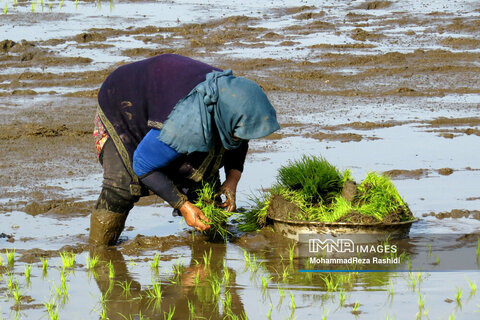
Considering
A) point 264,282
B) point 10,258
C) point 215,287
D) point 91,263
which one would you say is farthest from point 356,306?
point 10,258

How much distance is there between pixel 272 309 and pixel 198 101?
119cm

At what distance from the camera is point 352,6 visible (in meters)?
17.0

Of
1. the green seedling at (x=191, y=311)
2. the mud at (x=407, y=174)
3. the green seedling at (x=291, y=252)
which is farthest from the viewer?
the mud at (x=407, y=174)

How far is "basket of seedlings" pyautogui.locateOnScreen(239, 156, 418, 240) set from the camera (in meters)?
5.30

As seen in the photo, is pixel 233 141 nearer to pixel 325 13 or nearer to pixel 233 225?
pixel 233 225

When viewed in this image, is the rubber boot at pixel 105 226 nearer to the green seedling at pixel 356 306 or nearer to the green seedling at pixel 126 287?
the green seedling at pixel 126 287

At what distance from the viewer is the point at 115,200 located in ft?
17.0

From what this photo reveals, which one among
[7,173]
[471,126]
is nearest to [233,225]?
[7,173]

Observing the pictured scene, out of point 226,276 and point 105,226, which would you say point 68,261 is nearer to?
point 105,226

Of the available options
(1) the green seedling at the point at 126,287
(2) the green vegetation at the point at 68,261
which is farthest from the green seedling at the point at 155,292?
(2) the green vegetation at the point at 68,261

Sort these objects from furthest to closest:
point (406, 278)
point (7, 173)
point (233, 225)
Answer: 1. point (7, 173)
2. point (233, 225)
3. point (406, 278)

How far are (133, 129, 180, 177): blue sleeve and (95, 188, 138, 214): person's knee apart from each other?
0.49 meters

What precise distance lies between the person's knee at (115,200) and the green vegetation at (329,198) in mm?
995

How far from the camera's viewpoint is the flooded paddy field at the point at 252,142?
4672mm
